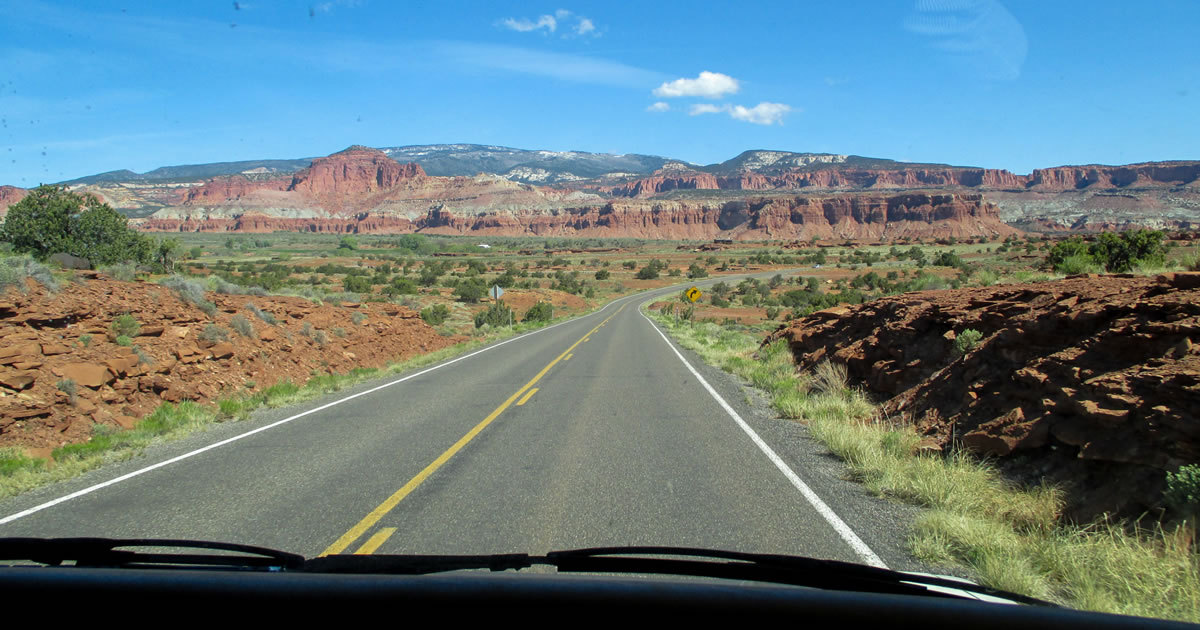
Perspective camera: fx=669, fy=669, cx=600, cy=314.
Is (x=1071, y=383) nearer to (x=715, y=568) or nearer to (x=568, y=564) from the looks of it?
(x=715, y=568)

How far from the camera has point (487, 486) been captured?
20.3 ft

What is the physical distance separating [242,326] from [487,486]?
1146cm

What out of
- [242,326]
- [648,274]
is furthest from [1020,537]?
[648,274]

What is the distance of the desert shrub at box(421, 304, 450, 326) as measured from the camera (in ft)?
107

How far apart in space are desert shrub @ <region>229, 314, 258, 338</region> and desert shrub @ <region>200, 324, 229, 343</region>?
41.2 inches

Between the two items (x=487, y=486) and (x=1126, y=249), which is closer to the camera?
(x=487, y=486)

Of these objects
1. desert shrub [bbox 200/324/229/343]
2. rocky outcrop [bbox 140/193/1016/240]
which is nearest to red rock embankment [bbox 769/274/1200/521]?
desert shrub [bbox 200/324/229/343]

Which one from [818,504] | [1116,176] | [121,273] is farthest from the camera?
[1116,176]

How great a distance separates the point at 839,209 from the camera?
162 meters

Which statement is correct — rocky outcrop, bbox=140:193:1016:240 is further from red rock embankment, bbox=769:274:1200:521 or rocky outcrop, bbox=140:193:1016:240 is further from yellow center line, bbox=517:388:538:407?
yellow center line, bbox=517:388:538:407

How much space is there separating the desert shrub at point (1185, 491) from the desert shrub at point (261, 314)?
17.5m

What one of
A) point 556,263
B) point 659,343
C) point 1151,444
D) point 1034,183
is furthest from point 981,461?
point 1034,183

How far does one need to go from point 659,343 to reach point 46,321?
16750mm

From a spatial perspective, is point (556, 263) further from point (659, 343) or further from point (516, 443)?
point (516, 443)
